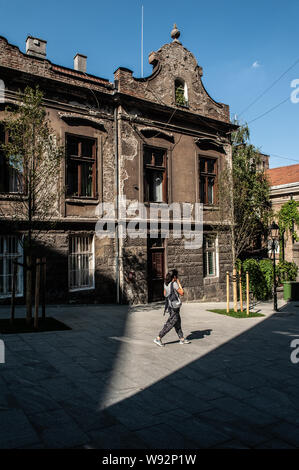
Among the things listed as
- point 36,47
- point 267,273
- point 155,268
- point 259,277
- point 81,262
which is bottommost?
point 259,277

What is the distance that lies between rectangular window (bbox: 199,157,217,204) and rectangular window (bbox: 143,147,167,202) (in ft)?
7.45

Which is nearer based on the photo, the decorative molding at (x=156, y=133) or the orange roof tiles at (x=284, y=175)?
the decorative molding at (x=156, y=133)

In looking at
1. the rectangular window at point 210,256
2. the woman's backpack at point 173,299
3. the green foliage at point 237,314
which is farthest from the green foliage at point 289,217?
the woman's backpack at point 173,299

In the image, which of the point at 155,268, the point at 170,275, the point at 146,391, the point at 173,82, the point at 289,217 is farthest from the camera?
the point at 289,217

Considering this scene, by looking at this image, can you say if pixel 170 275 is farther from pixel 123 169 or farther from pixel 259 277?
pixel 259 277

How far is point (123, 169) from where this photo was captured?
14.5 metres

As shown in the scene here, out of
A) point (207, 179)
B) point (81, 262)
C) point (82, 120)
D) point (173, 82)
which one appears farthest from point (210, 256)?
point (82, 120)

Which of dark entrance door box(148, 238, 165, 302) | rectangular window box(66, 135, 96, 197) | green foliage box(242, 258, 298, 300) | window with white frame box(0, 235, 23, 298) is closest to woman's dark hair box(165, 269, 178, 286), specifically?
window with white frame box(0, 235, 23, 298)

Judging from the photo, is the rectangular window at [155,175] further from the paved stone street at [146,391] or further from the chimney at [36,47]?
the paved stone street at [146,391]

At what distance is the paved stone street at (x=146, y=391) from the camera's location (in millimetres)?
3857

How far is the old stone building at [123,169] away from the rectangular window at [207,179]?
0.05 meters

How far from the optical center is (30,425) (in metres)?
4.01

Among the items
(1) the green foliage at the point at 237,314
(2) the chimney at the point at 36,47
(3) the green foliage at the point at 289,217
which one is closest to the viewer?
(1) the green foliage at the point at 237,314

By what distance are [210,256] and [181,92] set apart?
26.7ft
